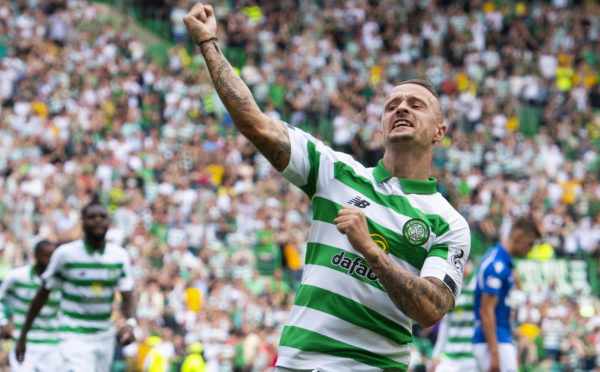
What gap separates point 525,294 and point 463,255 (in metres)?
13.4

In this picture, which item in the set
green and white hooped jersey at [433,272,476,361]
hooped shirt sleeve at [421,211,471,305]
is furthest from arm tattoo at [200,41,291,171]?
green and white hooped jersey at [433,272,476,361]

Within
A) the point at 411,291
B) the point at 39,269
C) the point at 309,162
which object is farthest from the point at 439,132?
the point at 39,269

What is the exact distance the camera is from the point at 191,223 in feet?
54.4

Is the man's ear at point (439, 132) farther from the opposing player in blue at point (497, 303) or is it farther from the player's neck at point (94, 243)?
the player's neck at point (94, 243)

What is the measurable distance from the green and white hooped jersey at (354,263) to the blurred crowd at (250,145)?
9.45 metres

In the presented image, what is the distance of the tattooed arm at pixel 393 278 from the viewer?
3.25 m

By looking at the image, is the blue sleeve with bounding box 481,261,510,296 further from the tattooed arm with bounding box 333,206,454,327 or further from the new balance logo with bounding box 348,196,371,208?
the tattooed arm with bounding box 333,206,454,327

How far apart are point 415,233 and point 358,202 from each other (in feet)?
0.86

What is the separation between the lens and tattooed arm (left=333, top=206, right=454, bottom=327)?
10.6ft

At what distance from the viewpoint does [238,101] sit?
3.36m

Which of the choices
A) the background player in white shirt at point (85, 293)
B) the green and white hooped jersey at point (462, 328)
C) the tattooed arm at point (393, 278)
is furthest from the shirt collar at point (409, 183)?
the green and white hooped jersey at point (462, 328)

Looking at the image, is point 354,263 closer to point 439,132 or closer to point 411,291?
point 411,291

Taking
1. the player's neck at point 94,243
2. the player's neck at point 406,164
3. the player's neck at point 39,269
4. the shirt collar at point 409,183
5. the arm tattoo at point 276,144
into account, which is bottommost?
the arm tattoo at point 276,144

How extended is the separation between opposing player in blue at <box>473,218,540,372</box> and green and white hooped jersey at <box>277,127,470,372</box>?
160 inches
